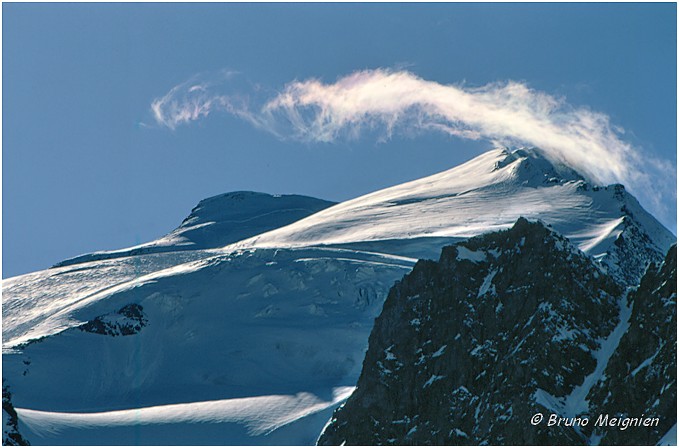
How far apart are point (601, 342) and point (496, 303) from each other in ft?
39.4

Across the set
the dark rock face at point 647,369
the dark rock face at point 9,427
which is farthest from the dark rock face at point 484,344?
the dark rock face at point 9,427

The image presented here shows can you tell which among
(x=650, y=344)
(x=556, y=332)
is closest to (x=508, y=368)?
(x=556, y=332)

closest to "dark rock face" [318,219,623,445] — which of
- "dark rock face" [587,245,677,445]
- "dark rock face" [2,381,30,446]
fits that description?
"dark rock face" [587,245,677,445]

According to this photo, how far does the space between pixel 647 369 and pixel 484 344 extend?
18680 millimetres

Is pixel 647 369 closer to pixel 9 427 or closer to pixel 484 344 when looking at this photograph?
pixel 484 344

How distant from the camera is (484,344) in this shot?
124125 mm

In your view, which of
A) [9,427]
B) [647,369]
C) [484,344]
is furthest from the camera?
[9,427]

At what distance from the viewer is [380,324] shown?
13550 cm

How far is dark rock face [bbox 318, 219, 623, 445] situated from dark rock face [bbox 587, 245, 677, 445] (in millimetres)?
3502

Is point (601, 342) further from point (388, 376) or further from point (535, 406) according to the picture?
point (388, 376)

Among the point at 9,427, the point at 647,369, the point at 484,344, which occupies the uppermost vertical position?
the point at 484,344

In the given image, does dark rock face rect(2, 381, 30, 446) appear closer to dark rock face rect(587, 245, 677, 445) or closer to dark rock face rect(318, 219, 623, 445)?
dark rock face rect(318, 219, 623, 445)

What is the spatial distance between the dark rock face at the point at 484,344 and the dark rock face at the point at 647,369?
3502 millimetres

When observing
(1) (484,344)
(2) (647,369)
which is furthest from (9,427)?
(2) (647,369)
